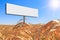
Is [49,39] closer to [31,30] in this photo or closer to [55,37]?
[55,37]

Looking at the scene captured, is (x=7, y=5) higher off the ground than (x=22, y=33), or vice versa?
(x=7, y=5)

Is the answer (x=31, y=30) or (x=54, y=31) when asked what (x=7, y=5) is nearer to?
(x=31, y=30)

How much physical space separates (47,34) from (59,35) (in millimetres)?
29

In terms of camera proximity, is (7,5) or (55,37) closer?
(55,37)

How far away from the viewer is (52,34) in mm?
326

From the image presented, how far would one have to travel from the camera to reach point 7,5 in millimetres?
2156

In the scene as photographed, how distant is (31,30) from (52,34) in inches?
5.2

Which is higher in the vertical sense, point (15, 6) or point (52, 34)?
point (15, 6)

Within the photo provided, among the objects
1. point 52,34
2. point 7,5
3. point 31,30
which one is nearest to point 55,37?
point 52,34

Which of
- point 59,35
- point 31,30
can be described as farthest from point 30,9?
point 59,35

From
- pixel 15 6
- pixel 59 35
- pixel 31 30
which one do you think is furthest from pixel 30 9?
pixel 59 35

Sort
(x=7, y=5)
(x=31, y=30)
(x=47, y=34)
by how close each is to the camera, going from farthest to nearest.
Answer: (x=7, y=5) → (x=31, y=30) → (x=47, y=34)

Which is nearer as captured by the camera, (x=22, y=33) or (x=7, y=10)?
(x=22, y=33)

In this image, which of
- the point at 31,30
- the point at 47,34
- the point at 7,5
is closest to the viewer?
the point at 47,34
